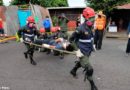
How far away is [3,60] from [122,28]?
2116cm

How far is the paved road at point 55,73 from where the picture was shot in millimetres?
8469

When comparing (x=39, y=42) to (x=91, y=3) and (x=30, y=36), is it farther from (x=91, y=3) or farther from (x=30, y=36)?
(x=91, y=3)

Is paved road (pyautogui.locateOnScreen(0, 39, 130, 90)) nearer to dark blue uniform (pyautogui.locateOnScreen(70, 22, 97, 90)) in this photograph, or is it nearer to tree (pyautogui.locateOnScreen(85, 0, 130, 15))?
dark blue uniform (pyautogui.locateOnScreen(70, 22, 97, 90))

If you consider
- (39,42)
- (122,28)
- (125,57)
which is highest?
(39,42)

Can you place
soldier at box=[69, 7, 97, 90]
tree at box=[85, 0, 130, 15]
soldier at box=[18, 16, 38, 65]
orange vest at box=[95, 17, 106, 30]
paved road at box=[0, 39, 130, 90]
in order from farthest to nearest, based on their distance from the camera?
tree at box=[85, 0, 130, 15], orange vest at box=[95, 17, 106, 30], soldier at box=[18, 16, 38, 65], paved road at box=[0, 39, 130, 90], soldier at box=[69, 7, 97, 90]

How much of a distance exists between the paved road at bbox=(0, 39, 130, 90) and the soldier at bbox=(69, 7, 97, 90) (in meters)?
0.60

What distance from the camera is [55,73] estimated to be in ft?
33.1

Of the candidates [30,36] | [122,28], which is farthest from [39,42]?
[122,28]

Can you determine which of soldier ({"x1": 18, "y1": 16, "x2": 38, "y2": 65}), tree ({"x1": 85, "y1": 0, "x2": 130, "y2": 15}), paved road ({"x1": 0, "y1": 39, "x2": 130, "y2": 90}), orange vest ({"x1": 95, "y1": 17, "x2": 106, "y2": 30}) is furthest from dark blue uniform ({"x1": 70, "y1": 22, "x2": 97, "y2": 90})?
tree ({"x1": 85, "y1": 0, "x2": 130, "y2": 15})

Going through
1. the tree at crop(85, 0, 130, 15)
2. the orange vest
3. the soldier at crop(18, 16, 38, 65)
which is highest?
the soldier at crop(18, 16, 38, 65)

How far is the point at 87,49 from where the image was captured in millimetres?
8367

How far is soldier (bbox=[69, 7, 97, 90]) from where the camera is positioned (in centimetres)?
791

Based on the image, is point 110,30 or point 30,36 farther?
point 110,30

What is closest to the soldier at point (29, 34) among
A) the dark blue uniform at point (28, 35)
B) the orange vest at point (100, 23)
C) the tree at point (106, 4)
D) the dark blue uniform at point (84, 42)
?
the dark blue uniform at point (28, 35)
